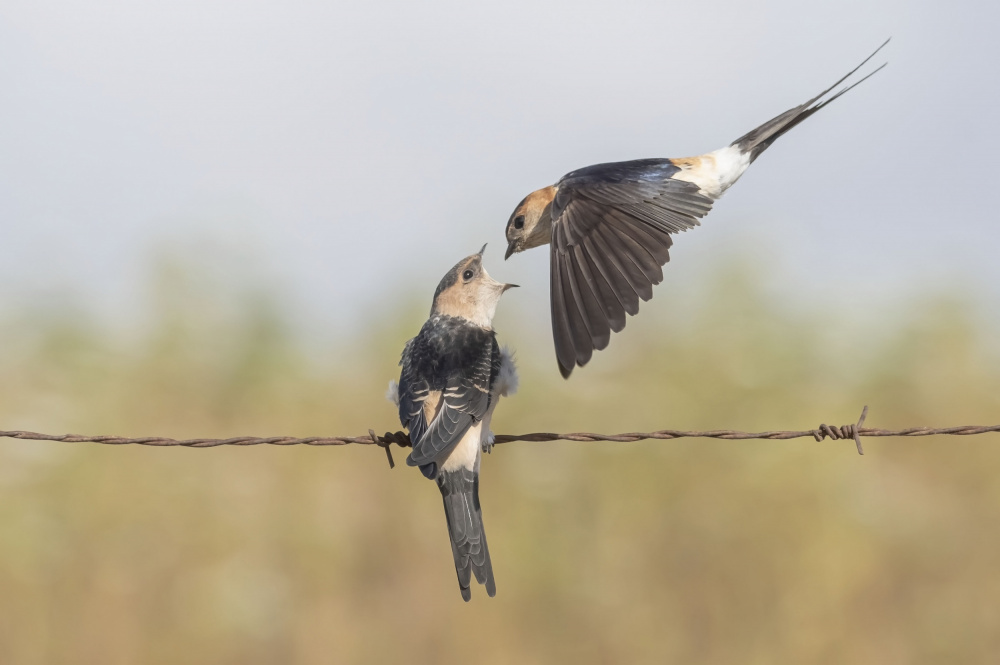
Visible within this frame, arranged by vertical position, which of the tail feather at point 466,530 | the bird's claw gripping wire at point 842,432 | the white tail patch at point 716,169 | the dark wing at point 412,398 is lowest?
the tail feather at point 466,530

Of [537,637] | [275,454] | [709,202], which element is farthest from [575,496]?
[709,202]

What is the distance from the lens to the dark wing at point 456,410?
14.1 feet

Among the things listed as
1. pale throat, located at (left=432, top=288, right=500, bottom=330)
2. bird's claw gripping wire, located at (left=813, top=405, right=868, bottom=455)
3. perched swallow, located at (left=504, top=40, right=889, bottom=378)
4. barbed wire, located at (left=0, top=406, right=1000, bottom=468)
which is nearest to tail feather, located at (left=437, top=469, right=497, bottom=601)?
barbed wire, located at (left=0, top=406, right=1000, bottom=468)

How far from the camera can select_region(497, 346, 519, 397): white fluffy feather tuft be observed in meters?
5.06

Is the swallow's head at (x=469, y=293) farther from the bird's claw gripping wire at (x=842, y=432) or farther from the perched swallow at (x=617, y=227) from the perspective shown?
the bird's claw gripping wire at (x=842, y=432)

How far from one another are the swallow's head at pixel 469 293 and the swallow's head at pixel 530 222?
1245 millimetres

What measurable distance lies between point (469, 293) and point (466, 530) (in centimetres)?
160

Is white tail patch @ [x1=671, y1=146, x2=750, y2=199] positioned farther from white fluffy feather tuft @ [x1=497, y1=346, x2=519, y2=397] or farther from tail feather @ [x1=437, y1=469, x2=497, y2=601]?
tail feather @ [x1=437, y1=469, x2=497, y2=601]

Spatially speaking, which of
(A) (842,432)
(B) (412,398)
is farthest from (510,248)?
(A) (842,432)

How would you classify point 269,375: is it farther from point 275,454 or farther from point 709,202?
point 709,202

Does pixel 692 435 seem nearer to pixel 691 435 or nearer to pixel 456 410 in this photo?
pixel 691 435

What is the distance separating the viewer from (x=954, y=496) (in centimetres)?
818

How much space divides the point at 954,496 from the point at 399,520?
4.68 meters

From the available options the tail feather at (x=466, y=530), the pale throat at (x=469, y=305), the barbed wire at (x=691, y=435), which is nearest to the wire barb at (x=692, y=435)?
the barbed wire at (x=691, y=435)
